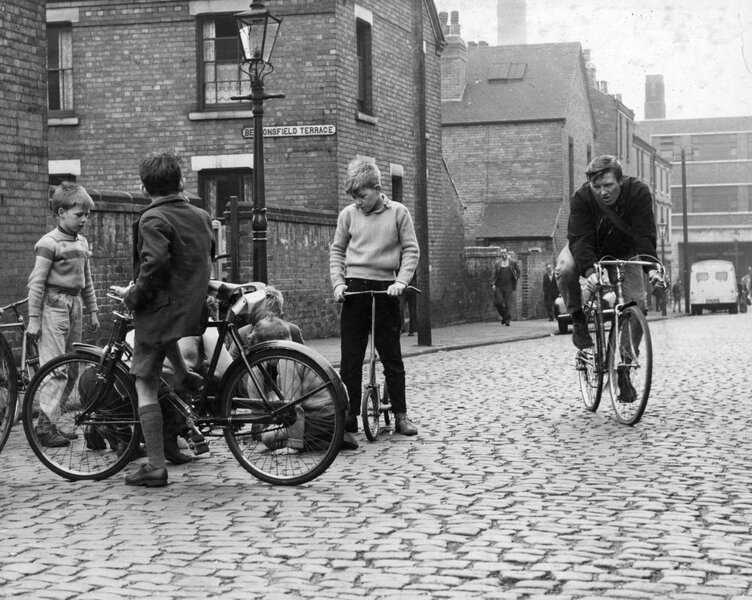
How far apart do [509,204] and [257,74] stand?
3111 centimetres

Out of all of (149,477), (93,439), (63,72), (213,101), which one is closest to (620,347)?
(149,477)

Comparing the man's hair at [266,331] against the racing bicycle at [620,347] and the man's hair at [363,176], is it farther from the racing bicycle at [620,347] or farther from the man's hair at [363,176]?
the racing bicycle at [620,347]

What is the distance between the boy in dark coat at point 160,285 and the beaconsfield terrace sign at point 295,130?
47.4 feet

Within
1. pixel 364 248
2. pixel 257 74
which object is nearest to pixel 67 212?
pixel 364 248

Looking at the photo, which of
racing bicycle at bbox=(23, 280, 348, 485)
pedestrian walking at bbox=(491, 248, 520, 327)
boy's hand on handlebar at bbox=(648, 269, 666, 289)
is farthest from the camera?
pedestrian walking at bbox=(491, 248, 520, 327)

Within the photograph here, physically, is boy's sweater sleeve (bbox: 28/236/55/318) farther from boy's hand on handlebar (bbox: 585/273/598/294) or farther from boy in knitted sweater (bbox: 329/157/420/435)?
boy's hand on handlebar (bbox: 585/273/598/294)

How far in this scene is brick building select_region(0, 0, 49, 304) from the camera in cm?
1083

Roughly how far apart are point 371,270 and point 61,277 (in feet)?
7.27

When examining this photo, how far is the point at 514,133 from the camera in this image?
44.4 m

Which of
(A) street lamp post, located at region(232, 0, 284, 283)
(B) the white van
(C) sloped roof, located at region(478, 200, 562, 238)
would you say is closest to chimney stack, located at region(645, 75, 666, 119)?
(B) the white van

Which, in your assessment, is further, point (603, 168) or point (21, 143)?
point (21, 143)

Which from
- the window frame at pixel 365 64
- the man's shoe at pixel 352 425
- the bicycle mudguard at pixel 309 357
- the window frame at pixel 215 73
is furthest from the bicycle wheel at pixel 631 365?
the window frame at pixel 365 64

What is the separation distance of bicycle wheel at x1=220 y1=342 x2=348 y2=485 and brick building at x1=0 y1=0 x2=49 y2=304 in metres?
4.98

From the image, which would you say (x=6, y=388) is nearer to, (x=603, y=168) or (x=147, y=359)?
(x=147, y=359)
